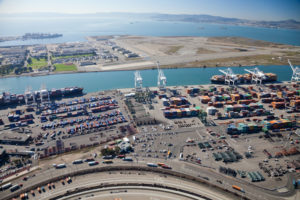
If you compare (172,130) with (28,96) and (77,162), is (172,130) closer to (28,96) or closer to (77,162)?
(77,162)

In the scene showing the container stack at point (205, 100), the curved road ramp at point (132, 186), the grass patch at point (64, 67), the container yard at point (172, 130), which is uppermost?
the grass patch at point (64, 67)

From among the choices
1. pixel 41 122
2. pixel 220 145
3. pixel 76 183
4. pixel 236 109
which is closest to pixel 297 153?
pixel 220 145

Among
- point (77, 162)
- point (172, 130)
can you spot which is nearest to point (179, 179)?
point (172, 130)

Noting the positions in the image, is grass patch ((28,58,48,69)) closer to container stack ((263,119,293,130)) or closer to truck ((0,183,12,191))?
truck ((0,183,12,191))

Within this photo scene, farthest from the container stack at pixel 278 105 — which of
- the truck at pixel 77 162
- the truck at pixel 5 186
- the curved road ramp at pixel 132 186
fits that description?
the truck at pixel 5 186

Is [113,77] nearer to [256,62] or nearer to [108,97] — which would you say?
[108,97]

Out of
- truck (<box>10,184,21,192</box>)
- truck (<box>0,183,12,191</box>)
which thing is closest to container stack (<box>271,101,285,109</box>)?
truck (<box>10,184,21,192</box>)

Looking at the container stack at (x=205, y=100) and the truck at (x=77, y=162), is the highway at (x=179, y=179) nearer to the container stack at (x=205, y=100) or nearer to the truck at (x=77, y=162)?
the truck at (x=77, y=162)

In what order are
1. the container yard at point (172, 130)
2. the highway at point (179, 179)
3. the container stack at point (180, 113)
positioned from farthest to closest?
the container stack at point (180, 113) → the container yard at point (172, 130) → the highway at point (179, 179)
